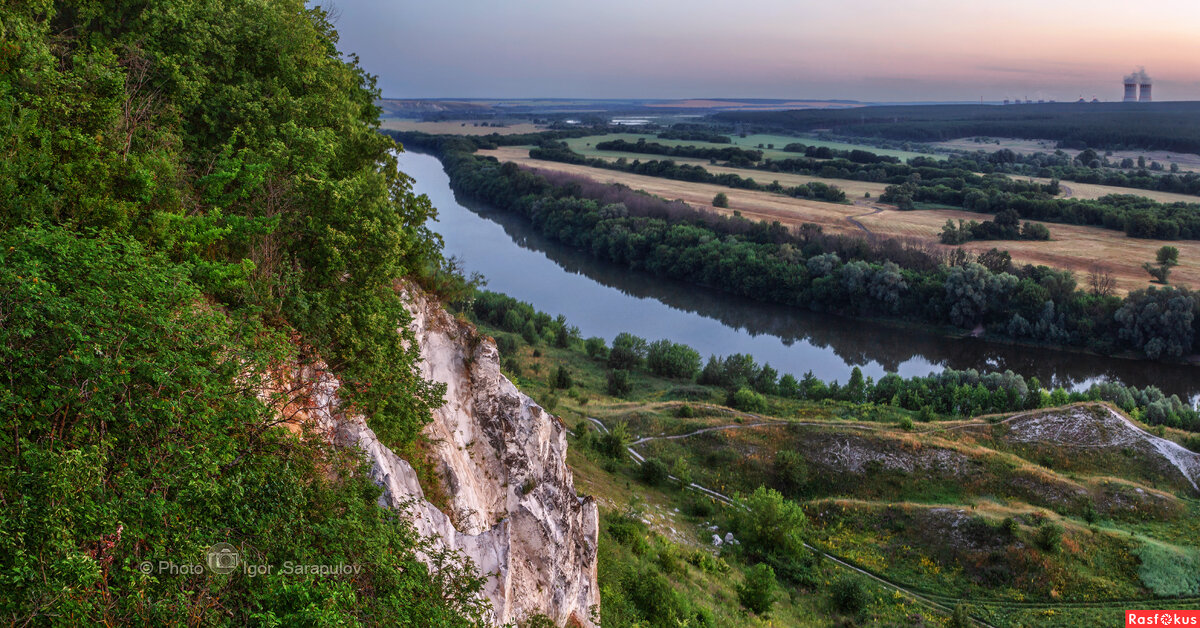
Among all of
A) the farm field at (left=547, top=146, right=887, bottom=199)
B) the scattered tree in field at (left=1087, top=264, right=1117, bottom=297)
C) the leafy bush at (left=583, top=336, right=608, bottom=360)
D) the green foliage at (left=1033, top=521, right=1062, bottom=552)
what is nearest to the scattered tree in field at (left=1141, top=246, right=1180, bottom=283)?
the scattered tree in field at (left=1087, top=264, right=1117, bottom=297)

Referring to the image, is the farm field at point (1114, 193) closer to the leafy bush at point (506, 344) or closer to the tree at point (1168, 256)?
the tree at point (1168, 256)

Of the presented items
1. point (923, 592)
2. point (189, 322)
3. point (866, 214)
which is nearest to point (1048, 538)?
point (923, 592)

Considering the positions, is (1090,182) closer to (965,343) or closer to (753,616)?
(965,343)

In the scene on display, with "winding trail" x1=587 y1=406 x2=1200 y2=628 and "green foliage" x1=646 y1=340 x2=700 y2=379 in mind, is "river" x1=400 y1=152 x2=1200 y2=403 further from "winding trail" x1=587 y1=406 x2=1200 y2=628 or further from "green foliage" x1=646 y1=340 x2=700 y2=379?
"winding trail" x1=587 y1=406 x2=1200 y2=628

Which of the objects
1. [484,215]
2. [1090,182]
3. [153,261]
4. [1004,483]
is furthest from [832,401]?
[1090,182]

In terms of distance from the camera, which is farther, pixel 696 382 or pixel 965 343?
pixel 965 343
